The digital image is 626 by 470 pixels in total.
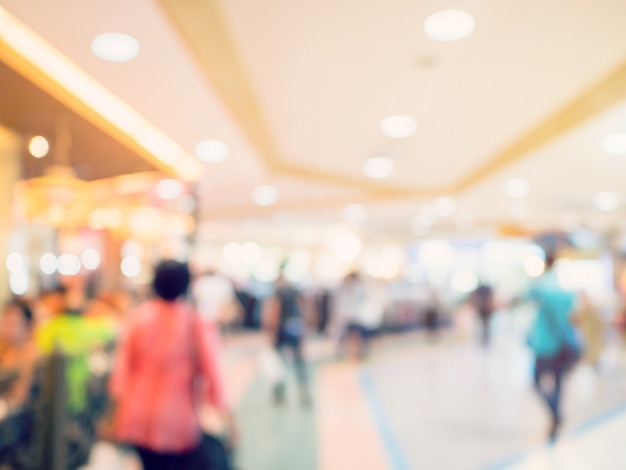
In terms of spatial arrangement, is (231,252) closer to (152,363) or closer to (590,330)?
(590,330)

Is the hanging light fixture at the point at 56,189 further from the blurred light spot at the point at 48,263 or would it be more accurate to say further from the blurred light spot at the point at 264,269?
the blurred light spot at the point at 264,269

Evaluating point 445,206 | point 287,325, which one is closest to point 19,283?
point 287,325

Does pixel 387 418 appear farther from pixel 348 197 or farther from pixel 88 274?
pixel 88 274

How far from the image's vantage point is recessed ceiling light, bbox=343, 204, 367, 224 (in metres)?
10.5

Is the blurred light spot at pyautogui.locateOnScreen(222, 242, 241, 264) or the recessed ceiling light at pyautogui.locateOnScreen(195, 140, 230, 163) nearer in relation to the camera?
the recessed ceiling light at pyautogui.locateOnScreen(195, 140, 230, 163)

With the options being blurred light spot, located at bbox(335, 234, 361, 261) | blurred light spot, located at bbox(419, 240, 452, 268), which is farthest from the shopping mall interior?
blurred light spot, located at bbox(419, 240, 452, 268)

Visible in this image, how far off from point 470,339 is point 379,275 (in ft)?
19.5

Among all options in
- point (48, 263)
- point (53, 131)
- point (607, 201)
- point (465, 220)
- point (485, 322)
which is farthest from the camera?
point (465, 220)

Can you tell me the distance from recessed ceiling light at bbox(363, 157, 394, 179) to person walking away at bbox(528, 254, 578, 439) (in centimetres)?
298

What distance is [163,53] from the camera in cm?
312

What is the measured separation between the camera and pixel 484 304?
33.8 ft

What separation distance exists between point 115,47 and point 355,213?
29.2 feet

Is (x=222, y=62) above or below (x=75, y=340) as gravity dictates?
above

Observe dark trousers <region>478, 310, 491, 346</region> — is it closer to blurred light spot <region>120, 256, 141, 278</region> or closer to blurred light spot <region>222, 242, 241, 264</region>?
blurred light spot <region>120, 256, 141, 278</region>
